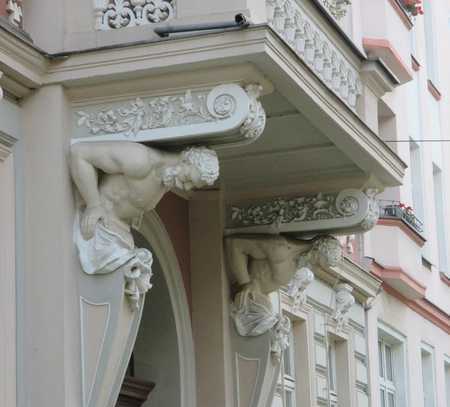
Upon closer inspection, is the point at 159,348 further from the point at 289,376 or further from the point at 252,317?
the point at 289,376

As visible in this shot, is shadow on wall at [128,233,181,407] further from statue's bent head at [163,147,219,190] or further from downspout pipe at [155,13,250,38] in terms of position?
downspout pipe at [155,13,250,38]

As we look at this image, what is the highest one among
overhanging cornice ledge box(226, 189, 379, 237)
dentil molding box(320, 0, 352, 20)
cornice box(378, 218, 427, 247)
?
cornice box(378, 218, 427, 247)

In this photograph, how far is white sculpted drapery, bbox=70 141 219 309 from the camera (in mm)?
12086

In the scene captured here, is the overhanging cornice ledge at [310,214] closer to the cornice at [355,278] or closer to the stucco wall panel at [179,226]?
the stucco wall panel at [179,226]

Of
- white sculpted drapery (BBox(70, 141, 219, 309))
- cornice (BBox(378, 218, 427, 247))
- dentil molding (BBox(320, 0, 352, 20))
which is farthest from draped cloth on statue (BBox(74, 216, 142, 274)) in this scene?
cornice (BBox(378, 218, 427, 247))

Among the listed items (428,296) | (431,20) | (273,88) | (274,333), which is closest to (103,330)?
(273,88)

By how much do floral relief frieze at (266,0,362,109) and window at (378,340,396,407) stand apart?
9.71 metres

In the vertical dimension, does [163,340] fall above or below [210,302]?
below

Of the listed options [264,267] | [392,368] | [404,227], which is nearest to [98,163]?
[264,267]

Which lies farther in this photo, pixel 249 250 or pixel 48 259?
pixel 249 250

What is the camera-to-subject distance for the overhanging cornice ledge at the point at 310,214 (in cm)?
1440

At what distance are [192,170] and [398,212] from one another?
11748mm

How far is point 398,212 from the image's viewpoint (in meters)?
23.7

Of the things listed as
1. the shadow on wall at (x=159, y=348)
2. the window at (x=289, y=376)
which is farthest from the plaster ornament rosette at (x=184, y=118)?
the window at (x=289, y=376)
